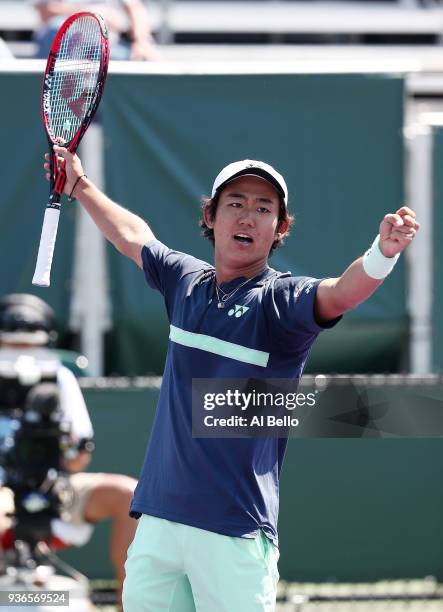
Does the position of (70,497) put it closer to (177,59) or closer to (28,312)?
(28,312)

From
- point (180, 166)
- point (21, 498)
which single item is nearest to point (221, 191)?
point (21, 498)

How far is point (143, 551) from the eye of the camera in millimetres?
3428

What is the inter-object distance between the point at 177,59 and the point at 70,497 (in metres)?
3.40

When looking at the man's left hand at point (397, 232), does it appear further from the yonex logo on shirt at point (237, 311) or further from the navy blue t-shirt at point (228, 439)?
the yonex logo on shirt at point (237, 311)

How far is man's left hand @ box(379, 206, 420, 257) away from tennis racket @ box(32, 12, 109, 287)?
58.2 inches

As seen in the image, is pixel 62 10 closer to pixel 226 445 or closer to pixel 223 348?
pixel 223 348

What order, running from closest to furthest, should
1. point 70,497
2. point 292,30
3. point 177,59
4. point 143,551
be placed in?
point 143,551
point 70,497
point 177,59
point 292,30

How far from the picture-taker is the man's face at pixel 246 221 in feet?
11.5

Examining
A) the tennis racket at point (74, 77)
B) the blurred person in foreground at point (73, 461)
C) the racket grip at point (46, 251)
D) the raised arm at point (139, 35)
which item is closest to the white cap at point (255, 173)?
the racket grip at point (46, 251)

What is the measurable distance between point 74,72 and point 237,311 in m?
1.45

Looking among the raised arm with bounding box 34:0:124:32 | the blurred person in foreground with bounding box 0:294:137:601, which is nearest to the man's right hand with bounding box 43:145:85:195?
the blurred person in foreground with bounding box 0:294:137:601

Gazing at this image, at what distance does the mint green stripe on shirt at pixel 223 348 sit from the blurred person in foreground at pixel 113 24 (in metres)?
3.48

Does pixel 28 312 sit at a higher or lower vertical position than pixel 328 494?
higher

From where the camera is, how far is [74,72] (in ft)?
14.6
